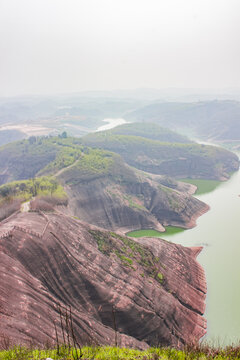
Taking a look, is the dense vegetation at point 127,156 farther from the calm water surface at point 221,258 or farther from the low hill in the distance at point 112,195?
the calm water surface at point 221,258

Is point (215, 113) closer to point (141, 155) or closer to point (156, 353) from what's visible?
point (141, 155)

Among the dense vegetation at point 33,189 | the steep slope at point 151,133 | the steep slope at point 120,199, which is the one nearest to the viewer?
the dense vegetation at point 33,189

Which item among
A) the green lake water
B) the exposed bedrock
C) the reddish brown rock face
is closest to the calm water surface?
the green lake water

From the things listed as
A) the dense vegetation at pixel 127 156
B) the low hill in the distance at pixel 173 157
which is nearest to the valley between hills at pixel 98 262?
the dense vegetation at pixel 127 156

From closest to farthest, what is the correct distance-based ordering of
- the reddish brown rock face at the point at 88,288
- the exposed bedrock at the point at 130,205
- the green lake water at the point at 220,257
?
the reddish brown rock face at the point at 88,288 < the green lake water at the point at 220,257 < the exposed bedrock at the point at 130,205

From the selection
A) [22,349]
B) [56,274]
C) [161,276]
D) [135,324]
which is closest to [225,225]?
[161,276]

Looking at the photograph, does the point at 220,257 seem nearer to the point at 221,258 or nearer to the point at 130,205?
the point at 221,258
